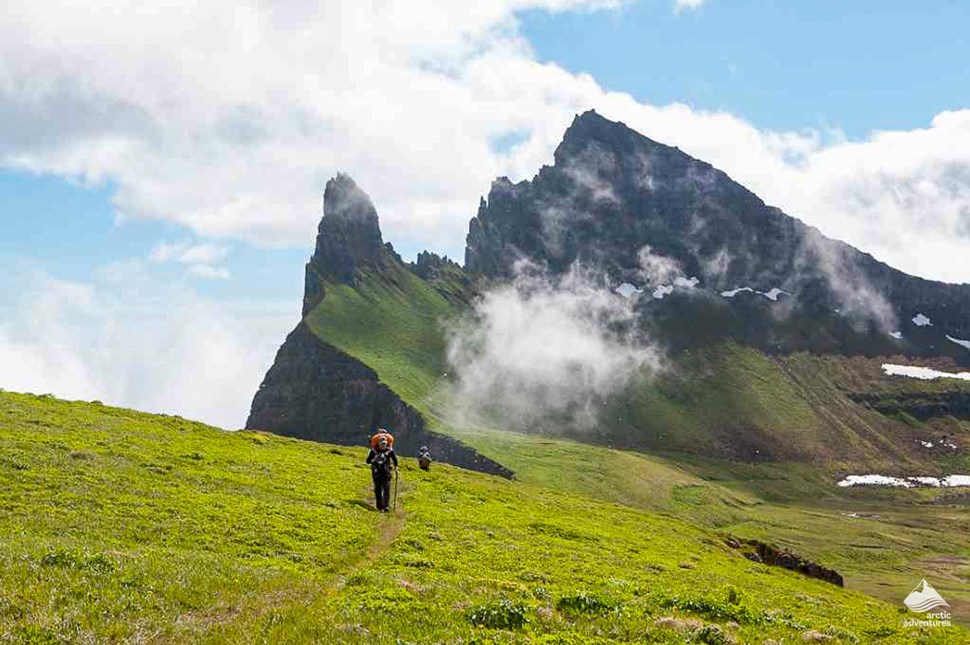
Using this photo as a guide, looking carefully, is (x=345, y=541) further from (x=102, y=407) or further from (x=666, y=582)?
(x=102, y=407)

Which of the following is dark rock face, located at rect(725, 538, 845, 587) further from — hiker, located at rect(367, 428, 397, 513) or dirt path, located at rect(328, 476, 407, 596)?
hiker, located at rect(367, 428, 397, 513)

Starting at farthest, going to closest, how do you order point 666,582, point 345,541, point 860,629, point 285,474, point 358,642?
point 285,474 → point 666,582 → point 345,541 → point 860,629 → point 358,642

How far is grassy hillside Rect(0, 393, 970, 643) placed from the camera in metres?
18.1

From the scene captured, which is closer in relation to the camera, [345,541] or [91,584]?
[91,584]

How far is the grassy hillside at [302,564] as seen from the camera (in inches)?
Answer: 711

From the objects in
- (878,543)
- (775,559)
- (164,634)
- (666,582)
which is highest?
(164,634)

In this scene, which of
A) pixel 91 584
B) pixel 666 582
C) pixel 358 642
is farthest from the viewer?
pixel 666 582

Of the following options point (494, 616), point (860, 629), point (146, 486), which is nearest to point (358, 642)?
point (494, 616)

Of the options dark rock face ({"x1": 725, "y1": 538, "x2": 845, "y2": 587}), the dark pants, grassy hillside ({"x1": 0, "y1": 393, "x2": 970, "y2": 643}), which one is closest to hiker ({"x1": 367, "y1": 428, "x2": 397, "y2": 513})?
the dark pants

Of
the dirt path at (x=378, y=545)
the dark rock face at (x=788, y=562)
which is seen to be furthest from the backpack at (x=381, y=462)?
the dark rock face at (x=788, y=562)

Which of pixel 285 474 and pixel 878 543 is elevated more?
pixel 285 474

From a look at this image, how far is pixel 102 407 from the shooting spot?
63.2 meters

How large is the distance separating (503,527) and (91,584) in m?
31.6

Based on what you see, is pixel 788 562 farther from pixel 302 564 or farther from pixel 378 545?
pixel 302 564
